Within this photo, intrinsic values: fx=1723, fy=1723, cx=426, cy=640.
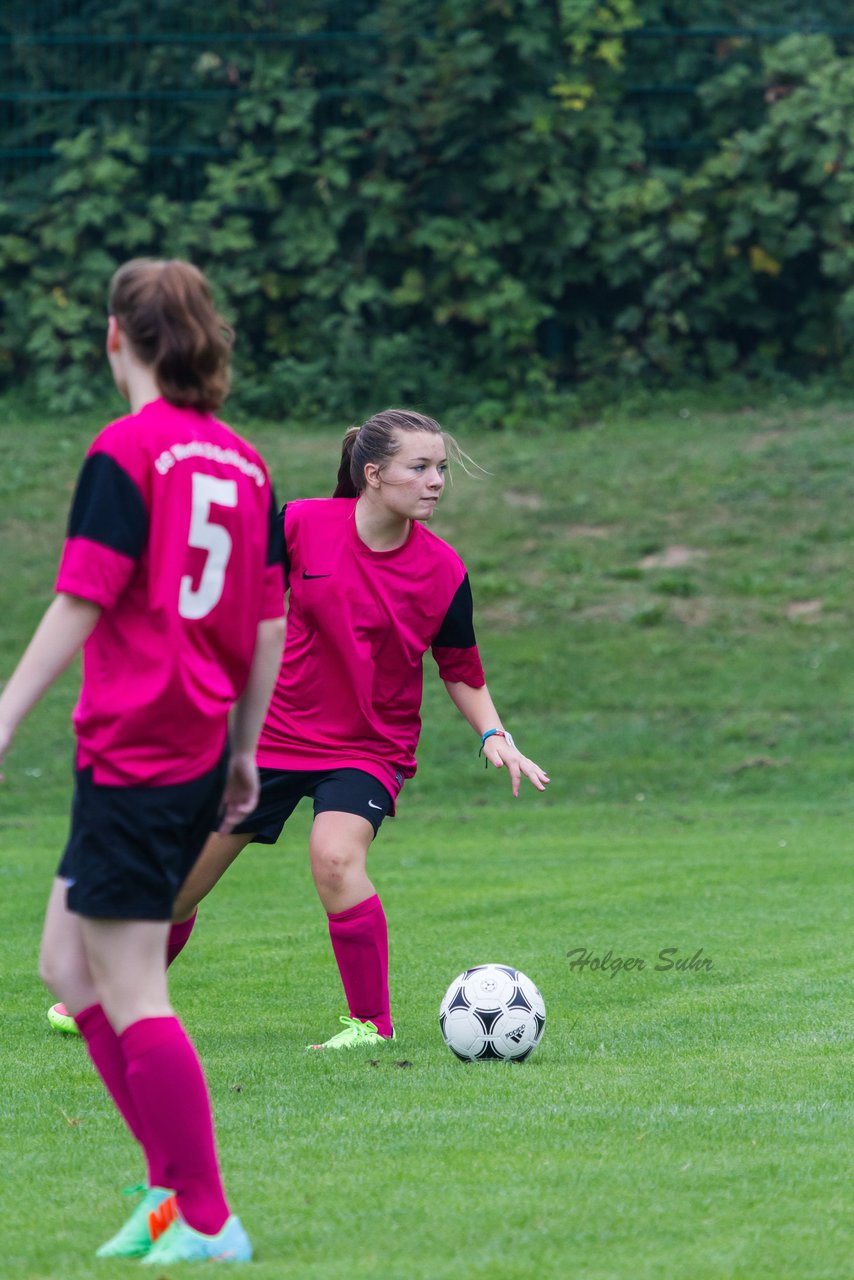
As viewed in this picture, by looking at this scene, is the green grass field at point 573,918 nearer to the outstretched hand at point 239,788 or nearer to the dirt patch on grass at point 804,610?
the dirt patch on grass at point 804,610

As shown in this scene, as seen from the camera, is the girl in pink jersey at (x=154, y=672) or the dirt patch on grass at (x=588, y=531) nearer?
the girl in pink jersey at (x=154, y=672)

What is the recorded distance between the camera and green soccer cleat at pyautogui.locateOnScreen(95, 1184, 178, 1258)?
3.40 m

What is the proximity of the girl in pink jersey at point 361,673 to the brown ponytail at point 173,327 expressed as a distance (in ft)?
7.15

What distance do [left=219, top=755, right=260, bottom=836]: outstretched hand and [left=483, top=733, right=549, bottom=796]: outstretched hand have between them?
158 cm

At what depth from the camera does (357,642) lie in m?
5.65

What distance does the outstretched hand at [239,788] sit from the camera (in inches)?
140

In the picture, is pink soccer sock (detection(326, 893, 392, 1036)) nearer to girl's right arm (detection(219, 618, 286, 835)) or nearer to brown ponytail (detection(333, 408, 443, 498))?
brown ponytail (detection(333, 408, 443, 498))

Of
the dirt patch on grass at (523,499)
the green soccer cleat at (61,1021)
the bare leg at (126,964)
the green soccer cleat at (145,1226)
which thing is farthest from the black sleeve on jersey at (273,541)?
the dirt patch on grass at (523,499)

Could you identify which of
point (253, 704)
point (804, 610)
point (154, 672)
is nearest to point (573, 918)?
point (253, 704)

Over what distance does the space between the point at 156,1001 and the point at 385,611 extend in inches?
97.3

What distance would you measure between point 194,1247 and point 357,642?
2.63 metres

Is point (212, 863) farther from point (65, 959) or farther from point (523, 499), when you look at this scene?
point (523, 499)
